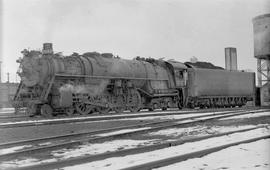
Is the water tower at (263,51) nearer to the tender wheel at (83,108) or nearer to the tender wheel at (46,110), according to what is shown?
the tender wheel at (83,108)

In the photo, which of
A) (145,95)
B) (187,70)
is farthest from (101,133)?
(187,70)

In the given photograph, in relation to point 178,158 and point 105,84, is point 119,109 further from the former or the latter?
point 178,158

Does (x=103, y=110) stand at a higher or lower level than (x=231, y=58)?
lower

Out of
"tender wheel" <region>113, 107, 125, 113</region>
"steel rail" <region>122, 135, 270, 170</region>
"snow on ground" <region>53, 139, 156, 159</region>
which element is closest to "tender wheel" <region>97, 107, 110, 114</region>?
"tender wheel" <region>113, 107, 125, 113</region>

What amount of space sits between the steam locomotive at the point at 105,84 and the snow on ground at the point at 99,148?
29.8 feet

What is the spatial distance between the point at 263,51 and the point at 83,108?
1774cm

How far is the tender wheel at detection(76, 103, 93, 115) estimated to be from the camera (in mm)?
17083

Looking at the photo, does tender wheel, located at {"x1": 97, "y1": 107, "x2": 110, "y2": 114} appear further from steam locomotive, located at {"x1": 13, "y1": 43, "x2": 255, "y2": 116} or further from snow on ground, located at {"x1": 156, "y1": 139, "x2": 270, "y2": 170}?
snow on ground, located at {"x1": 156, "y1": 139, "x2": 270, "y2": 170}

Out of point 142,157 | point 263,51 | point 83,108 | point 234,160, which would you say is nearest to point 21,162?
point 142,157

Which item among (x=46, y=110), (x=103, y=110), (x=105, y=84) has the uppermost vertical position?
(x=105, y=84)

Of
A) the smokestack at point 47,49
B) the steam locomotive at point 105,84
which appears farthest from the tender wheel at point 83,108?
the smokestack at point 47,49

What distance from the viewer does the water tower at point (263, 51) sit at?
27.4 m

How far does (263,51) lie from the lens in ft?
95.5

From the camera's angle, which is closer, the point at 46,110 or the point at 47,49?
the point at 46,110
